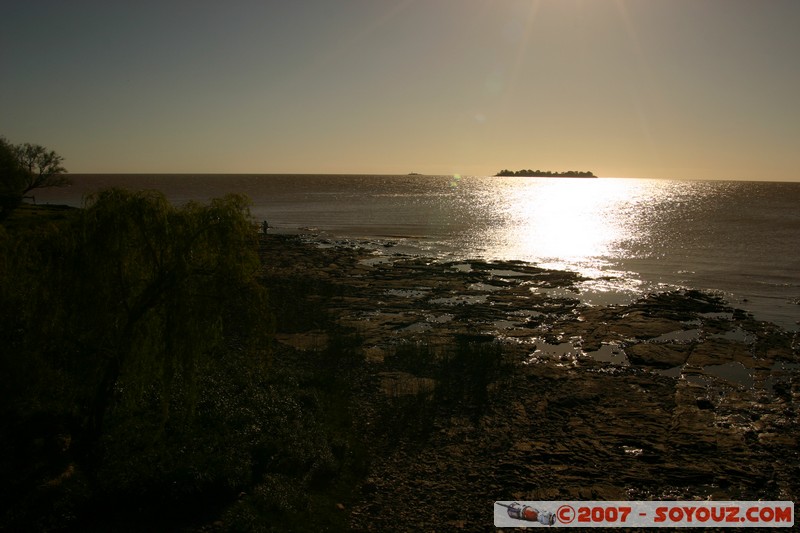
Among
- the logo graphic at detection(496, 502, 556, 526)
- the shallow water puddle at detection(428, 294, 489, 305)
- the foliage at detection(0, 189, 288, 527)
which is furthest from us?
the shallow water puddle at detection(428, 294, 489, 305)

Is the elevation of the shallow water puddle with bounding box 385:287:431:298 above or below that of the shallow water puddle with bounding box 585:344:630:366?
above

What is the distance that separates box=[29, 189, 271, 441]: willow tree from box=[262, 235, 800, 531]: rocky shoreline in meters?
4.96

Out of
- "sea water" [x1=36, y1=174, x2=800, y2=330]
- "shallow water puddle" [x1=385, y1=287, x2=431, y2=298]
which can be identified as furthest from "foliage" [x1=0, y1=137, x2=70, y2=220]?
"shallow water puddle" [x1=385, y1=287, x2=431, y2=298]

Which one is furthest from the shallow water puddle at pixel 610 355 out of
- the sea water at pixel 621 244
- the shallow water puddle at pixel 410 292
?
the shallow water puddle at pixel 410 292

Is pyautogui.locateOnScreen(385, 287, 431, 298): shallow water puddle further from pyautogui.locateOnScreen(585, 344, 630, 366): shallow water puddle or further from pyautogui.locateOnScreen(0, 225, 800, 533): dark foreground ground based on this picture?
pyautogui.locateOnScreen(585, 344, 630, 366): shallow water puddle

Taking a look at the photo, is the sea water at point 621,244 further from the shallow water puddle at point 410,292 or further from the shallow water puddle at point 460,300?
the shallow water puddle at point 410,292

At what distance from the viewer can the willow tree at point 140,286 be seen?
1080 centimetres

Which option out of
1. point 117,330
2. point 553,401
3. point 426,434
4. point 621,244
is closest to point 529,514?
point 426,434

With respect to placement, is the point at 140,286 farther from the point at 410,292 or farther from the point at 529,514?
the point at 410,292

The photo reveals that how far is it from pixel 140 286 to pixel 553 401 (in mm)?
12168

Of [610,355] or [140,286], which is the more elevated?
[140,286]

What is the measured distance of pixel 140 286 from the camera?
1125 cm

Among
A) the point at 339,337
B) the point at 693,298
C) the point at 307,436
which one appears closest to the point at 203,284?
the point at 307,436

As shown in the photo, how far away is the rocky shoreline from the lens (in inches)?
475
